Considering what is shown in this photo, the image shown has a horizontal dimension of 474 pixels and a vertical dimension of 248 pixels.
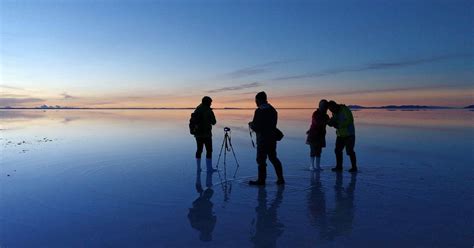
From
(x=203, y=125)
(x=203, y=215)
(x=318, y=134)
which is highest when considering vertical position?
(x=203, y=125)

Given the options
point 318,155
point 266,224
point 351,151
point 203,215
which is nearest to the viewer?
point 266,224

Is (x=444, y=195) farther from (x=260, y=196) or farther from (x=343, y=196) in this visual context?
(x=260, y=196)

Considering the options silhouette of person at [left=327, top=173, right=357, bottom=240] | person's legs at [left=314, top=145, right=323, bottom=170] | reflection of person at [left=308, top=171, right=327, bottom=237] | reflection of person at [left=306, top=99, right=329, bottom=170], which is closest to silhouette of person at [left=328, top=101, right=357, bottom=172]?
reflection of person at [left=306, top=99, right=329, bottom=170]

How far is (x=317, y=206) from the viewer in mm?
5738

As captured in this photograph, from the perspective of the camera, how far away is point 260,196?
252 inches

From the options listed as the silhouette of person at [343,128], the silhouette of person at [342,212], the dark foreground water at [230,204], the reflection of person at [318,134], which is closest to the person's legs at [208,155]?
the dark foreground water at [230,204]

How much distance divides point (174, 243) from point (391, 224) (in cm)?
306

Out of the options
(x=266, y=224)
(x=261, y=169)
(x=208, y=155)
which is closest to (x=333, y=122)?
(x=261, y=169)

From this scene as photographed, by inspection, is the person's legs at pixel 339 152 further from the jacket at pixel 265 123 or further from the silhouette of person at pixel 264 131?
the jacket at pixel 265 123

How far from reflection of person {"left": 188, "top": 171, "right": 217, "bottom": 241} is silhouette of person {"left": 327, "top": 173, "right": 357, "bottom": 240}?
1633 mm

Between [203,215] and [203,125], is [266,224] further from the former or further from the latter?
[203,125]

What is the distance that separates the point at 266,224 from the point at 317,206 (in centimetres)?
126

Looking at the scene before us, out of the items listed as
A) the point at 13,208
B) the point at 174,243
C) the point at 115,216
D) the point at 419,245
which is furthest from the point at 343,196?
the point at 13,208

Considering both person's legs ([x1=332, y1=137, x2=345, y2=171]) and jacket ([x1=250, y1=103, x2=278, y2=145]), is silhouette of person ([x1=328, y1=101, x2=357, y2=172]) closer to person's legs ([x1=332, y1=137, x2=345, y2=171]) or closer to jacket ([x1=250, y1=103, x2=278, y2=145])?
person's legs ([x1=332, y1=137, x2=345, y2=171])
